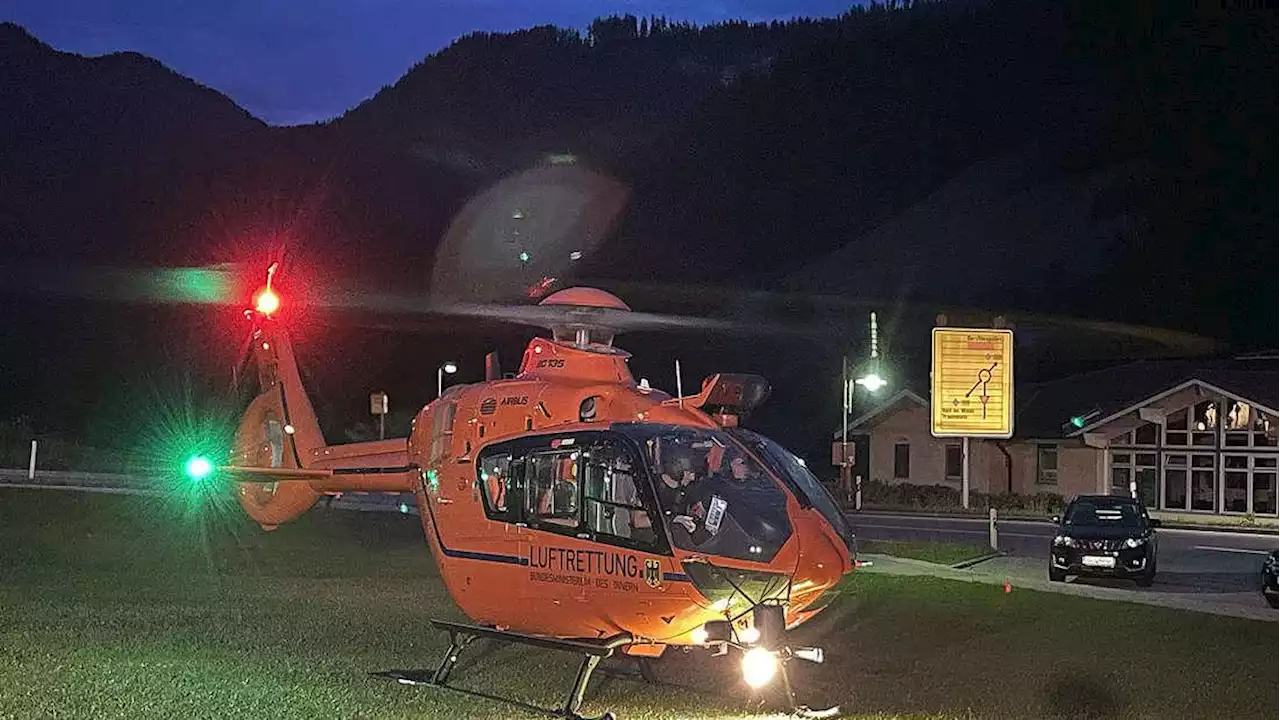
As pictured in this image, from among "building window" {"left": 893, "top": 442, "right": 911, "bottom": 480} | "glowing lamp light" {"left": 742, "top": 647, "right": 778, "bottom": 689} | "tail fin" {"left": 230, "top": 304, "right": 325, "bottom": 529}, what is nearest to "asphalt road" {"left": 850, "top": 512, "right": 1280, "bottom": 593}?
"building window" {"left": 893, "top": 442, "right": 911, "bottom": 480}

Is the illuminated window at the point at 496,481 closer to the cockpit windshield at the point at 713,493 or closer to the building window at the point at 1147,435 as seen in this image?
the cockpit windshield at the point at 713,493

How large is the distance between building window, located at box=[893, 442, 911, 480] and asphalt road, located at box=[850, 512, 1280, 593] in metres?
10.1

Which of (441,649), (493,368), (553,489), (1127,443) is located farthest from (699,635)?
(1127,443)

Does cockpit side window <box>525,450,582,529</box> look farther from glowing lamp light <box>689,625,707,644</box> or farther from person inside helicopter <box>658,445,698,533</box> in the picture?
glowing lamp light <box>689,625,707,644</box>

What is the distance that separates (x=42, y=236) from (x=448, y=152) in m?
45.8

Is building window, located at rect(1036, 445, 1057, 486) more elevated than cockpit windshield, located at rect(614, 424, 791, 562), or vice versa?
cockpit windshield, located at rect(614, 424, 791, 562)

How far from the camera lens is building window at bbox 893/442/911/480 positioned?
171 feet

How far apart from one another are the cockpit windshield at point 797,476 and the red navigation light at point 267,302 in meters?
8.96

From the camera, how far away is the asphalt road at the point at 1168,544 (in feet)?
82.6

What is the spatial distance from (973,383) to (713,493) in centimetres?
1960

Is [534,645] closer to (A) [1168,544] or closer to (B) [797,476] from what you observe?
(B) [797,476]

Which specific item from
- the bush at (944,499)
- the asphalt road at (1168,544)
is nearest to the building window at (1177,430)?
the bush at (944,499)

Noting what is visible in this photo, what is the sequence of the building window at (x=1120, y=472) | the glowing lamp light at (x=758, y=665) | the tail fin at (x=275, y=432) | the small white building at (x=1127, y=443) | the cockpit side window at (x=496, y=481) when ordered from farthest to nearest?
1. the building window at (x=1120, y=472)
2. the small white building at (x=1127, y=443)
3. the tail fin at (x=275, y=432)
4. the cockpit side window at (x=496, y=481)
5. the glowing lamp light at (x=758, y=665)

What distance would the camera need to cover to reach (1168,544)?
109ft
